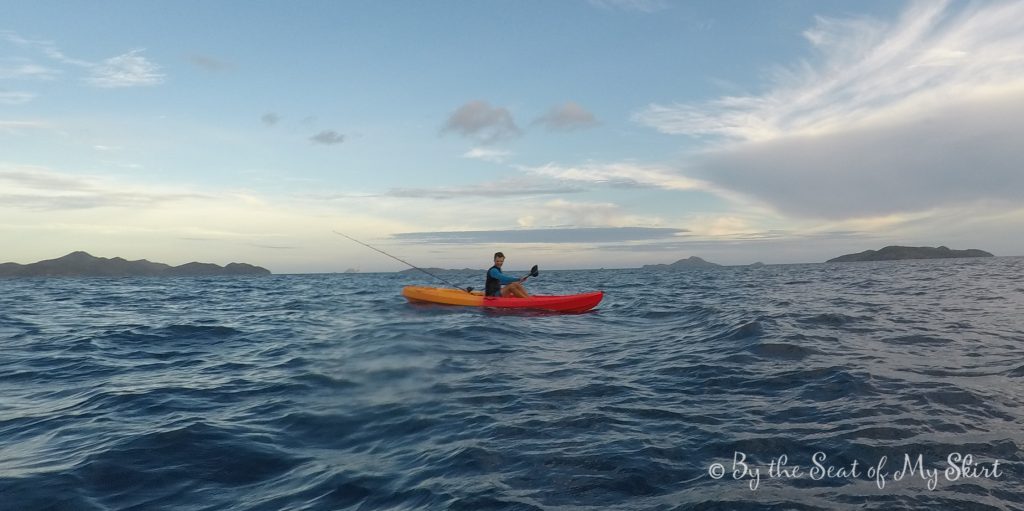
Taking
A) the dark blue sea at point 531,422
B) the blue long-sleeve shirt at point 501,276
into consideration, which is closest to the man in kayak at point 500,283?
the blue long-sleeve shirt at point 501,276

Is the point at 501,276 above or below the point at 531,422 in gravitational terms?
above

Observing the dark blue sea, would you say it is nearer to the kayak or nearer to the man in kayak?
the kayak

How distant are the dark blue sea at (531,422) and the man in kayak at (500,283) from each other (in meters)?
6.58

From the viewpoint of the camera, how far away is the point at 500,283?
64.2 feet

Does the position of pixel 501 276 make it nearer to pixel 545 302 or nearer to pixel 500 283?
pixel 500 283

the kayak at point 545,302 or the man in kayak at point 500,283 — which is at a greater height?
the man in kayak at point 500,283

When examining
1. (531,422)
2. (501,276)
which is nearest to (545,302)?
(501,276)

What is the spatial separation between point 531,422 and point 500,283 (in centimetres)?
1345

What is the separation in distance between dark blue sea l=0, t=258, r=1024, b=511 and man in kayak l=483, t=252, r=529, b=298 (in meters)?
6.58

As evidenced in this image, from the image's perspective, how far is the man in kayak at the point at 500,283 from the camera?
1895 cm

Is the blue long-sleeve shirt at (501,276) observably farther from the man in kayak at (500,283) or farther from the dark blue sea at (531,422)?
the dark blue sea at (531,422)

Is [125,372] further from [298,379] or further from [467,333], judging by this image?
[467,333]

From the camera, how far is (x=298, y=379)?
348 inches

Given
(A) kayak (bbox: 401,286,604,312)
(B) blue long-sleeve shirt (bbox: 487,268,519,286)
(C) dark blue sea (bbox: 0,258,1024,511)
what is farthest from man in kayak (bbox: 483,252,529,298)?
(C) dark blue sea (bbox: 0,258,1024,511)
